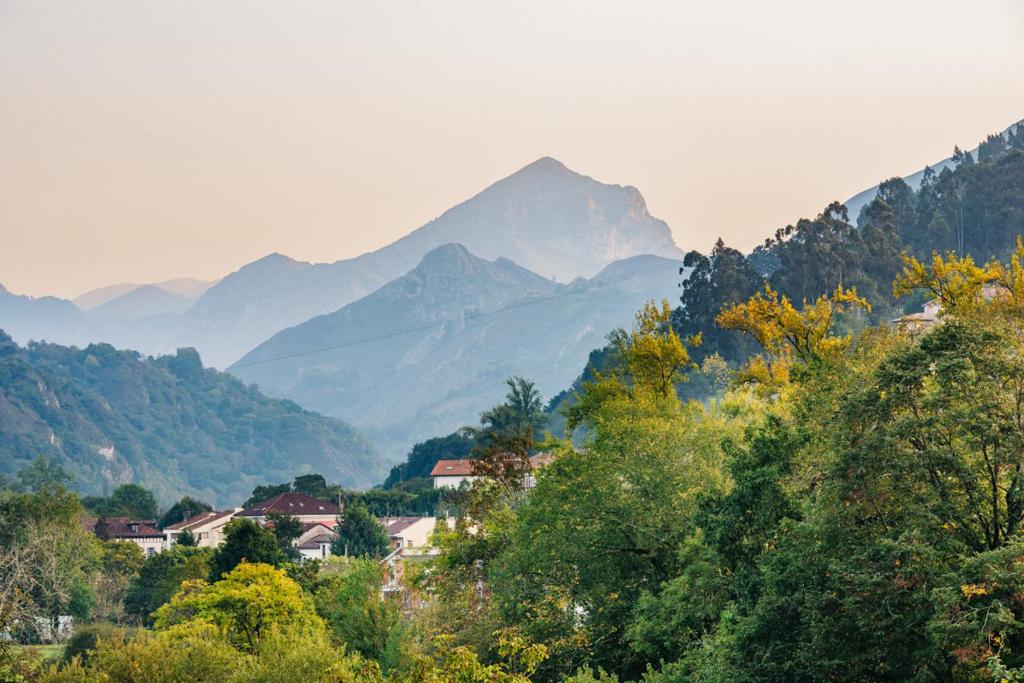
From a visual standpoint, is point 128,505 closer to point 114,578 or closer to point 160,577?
point 114,578

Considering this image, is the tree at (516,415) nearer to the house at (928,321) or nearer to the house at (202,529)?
the house at (202,529)

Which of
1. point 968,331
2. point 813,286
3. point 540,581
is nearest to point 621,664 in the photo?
point 540,581

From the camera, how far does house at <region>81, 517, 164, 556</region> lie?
120m

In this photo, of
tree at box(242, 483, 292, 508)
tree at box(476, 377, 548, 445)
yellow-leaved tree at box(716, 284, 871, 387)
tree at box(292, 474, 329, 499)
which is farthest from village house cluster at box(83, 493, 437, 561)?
yellow-leaved tree at box(716, 284, 871, 387)

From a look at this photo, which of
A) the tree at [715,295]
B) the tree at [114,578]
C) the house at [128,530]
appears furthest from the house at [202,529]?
the tree at [715,295]

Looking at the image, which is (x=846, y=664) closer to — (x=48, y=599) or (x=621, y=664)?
(x=621, y=664)

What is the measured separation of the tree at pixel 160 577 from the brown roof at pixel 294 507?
122ft

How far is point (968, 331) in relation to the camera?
23.0 meters

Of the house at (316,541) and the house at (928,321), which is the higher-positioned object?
the house at (928,321)

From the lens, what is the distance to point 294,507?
418ft

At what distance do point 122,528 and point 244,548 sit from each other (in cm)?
5914

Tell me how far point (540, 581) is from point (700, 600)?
6826mm

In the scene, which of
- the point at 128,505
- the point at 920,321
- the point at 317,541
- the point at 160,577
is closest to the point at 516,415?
the point at 317,541

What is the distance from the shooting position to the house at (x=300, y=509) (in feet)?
402
